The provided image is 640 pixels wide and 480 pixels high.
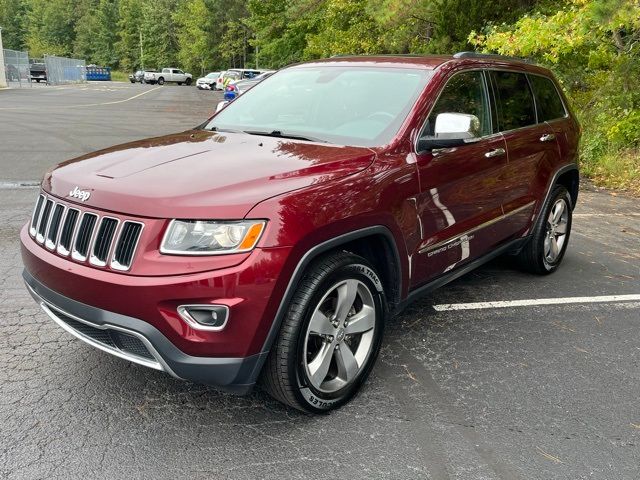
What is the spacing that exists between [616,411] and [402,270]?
4.55ft

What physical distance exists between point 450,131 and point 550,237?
96.1 inches

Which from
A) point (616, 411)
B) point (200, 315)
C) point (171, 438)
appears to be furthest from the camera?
point (616, 411)

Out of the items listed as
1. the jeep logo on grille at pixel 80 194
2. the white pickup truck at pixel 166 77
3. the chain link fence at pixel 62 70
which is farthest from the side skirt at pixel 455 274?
the white pickup truck at pixel 166 77

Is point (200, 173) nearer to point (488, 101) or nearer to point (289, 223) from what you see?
point (289, 223)

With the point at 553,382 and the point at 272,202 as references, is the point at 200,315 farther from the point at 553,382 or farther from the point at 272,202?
the point at 553,382

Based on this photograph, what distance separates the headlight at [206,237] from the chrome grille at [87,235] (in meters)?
0.15

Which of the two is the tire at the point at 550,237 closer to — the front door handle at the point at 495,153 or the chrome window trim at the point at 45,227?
the front door handle at the point at 495,153

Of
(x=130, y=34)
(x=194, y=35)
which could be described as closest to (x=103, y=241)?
(x=194, y=35)

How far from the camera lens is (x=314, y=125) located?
380 centimetres

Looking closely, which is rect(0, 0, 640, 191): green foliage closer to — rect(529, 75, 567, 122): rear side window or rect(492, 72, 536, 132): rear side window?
rect(529, 75, 567, 122): rear side window

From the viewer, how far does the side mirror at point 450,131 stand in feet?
11.2

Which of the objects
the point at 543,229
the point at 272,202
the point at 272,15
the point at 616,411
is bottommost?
the point at 616,411

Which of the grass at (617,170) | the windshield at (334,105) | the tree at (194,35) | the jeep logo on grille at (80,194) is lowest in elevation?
the grass at (617,170)

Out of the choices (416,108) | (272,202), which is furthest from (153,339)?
(416,108)
